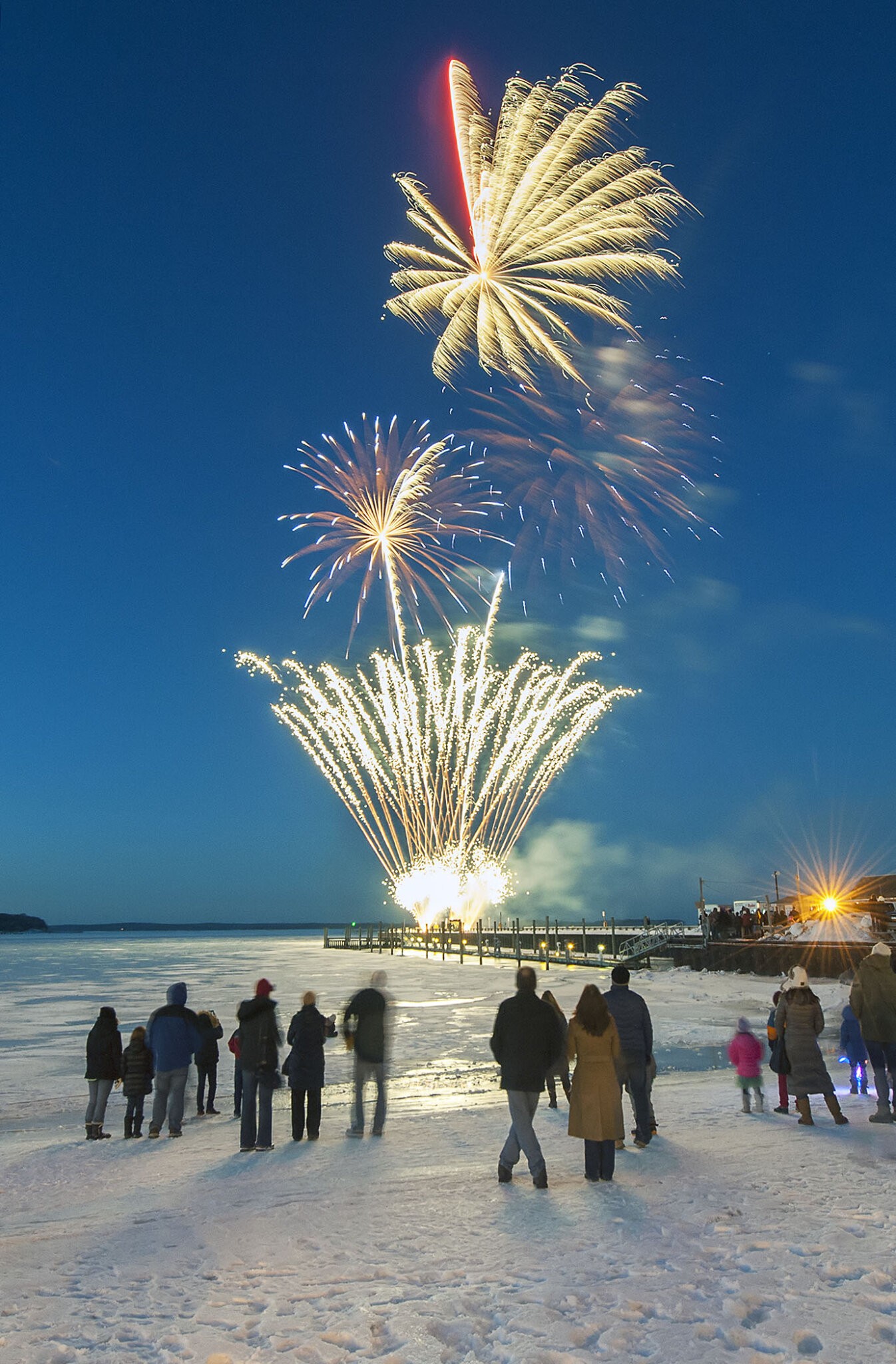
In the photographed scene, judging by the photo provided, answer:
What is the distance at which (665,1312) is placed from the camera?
14.8 feet

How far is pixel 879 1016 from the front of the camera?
8648 millimetres

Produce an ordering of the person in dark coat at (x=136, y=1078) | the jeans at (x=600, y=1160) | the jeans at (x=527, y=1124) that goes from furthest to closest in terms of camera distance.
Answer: the person in dark coat at (x=136, y=1078) < the jeans at (x=600, y=1160) < the jeans at (x=527, y=1124)

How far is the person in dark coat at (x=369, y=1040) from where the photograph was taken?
903 centimetres

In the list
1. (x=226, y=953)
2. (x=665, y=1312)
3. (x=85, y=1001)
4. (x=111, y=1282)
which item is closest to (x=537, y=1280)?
(x=665, y=1312)

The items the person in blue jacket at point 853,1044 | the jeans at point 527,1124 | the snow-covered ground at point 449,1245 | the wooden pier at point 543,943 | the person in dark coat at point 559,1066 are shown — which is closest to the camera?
the snow-covered ground at point 449,1245

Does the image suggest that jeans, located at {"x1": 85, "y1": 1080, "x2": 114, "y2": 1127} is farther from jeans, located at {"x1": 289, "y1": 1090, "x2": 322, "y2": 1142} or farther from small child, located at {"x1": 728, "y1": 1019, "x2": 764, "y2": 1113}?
small child, located at {"x1": 728, "y1": 1019, "x2": 764, "y2": 1113}

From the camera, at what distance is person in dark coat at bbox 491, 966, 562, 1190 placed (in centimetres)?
666

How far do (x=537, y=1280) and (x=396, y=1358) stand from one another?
1034 mm

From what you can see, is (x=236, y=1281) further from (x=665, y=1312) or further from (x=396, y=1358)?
(x=665, y=1312)

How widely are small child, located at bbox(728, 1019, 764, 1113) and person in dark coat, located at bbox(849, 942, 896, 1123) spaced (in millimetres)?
1216

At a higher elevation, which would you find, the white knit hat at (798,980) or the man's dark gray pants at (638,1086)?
the white knit hat at (798,980)

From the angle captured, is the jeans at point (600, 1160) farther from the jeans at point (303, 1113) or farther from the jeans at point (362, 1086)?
the jeans at point (303, 1113)

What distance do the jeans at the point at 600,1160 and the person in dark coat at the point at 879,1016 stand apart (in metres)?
3.15

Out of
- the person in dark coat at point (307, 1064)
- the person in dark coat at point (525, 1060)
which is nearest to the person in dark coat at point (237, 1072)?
the person in dark coat at point (307, 1064)
